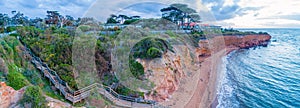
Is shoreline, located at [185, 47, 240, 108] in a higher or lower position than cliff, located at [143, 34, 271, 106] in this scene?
lower

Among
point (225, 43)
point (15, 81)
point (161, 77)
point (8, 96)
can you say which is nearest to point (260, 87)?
point (161, 77)

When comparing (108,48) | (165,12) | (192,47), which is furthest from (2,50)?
(165,12)

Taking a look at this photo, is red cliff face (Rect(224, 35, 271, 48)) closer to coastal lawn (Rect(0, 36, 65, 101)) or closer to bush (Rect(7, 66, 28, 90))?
coastal lawn (Rect(0, 36, 65, 101))

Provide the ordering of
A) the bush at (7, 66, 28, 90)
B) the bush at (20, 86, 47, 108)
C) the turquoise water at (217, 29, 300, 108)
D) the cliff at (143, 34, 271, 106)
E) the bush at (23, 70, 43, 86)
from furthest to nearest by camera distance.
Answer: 1. the turquoise water at (217, 29, 300, 108)
2. the cliff at (143, 34, 271, 106)
3. the bush at (23, 70, 43, 86)
4. the bush at (7, 66, 28, 90)
5. the bush at (20, 86, 47, 108)

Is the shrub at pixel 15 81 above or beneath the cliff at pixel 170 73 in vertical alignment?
above

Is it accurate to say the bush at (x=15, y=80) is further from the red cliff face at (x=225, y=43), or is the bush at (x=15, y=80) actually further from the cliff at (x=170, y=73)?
the red cliff face at (x=225, y=43)

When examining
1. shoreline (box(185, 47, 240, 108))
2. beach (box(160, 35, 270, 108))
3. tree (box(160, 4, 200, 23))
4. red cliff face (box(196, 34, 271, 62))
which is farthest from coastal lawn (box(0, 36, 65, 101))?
tree (box(160, 4, 200, 23))

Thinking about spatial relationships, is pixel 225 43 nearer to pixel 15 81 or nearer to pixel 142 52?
pixel 142 52

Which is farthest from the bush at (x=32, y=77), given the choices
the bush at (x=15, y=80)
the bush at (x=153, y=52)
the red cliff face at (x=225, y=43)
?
the red cliff face at (x=225, y=43)
